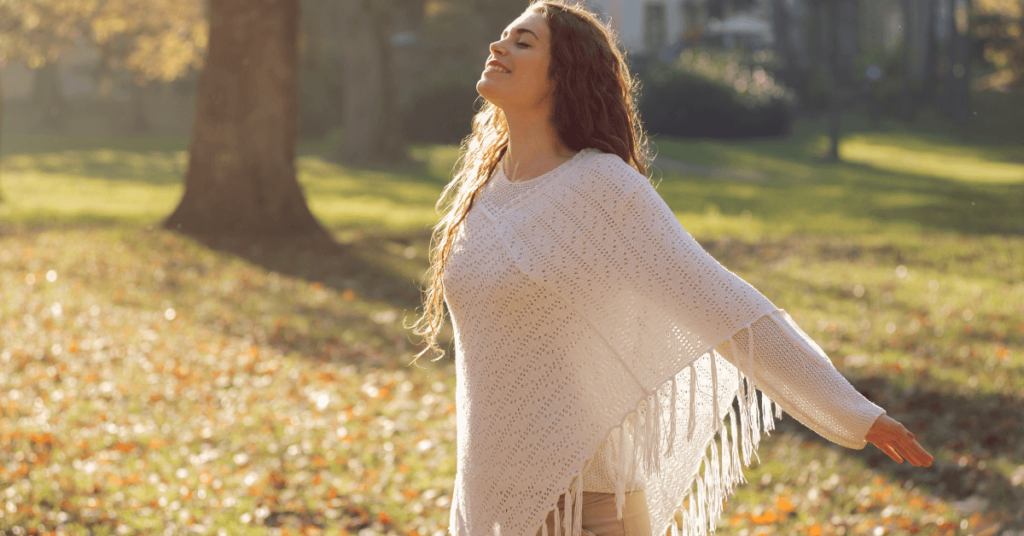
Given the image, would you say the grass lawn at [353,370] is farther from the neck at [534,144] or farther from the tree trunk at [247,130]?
the neck at [534,144]

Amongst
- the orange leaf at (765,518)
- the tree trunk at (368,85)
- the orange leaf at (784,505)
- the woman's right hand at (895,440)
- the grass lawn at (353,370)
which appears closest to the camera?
the woman's right hand at (895,440)

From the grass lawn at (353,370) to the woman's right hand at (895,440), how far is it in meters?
3.18

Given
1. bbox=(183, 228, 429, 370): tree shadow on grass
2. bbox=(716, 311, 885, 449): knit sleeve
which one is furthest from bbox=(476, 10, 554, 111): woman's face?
bbox=(183, 228, 429, 370): tree shadow on grass

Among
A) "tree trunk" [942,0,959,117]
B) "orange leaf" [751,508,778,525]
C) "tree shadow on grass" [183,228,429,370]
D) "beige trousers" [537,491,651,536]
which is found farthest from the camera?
"tree trunk" [942,0,959,117]

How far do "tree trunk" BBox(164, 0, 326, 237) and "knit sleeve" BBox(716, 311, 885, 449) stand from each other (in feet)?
43.4

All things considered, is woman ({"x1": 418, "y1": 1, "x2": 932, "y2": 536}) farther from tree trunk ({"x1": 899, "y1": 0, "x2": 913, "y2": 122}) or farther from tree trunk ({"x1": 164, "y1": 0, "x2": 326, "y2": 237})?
tree trunk ({"x1": 899, "y1": 0, "x2": 913, "y2": 122})

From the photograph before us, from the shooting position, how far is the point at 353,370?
359 inches

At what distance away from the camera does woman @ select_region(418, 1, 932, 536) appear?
250 centimetres

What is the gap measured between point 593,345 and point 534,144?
61 cm

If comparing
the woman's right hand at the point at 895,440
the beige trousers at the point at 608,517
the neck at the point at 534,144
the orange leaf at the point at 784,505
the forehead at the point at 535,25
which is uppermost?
the forehead at the point at 535,25

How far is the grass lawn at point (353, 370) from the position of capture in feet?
19.2

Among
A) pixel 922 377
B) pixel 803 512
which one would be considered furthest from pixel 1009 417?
pixel 803 512

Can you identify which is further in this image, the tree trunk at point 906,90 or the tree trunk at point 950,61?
the tree trunk at point 906,90

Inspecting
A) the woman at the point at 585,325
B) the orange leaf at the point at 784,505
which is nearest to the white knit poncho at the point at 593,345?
the woman at the point at 585,325
